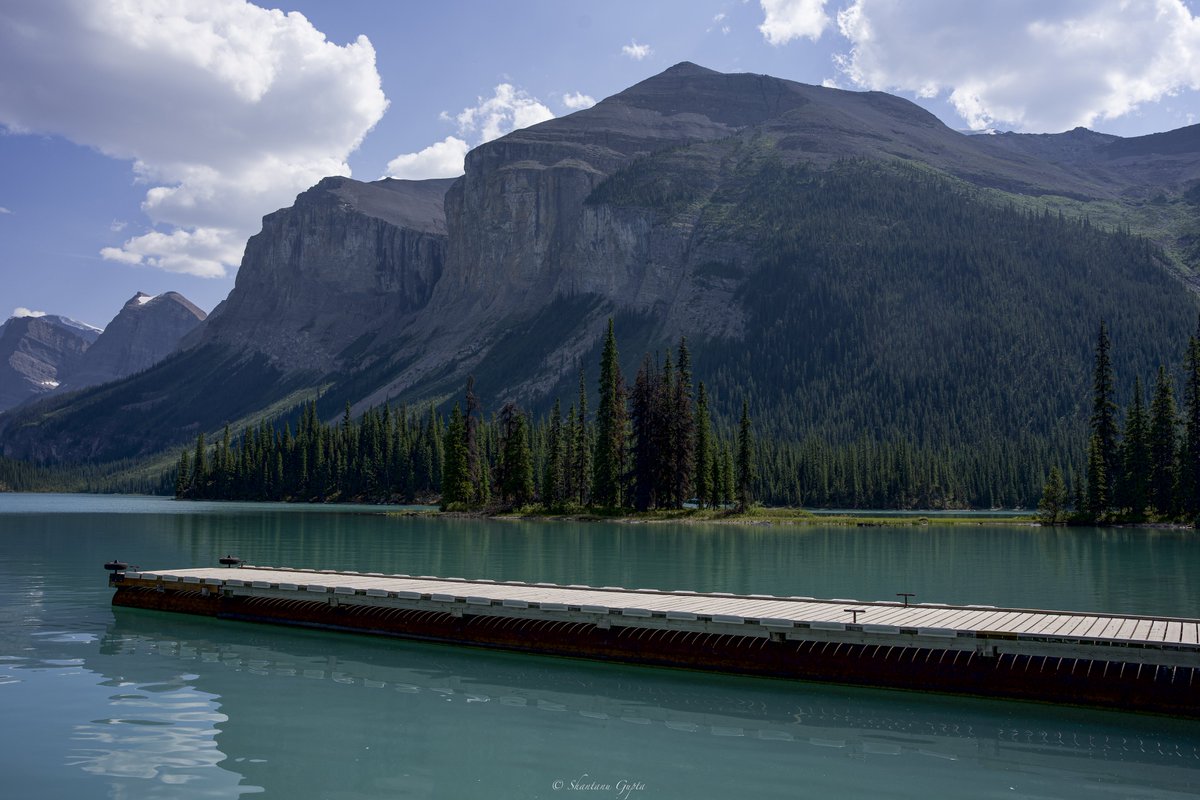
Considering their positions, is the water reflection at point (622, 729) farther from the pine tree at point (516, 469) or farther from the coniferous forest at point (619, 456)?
the pine tree at point (516, 469)

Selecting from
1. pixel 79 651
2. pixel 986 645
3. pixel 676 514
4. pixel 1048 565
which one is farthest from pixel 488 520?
pixel 986 645

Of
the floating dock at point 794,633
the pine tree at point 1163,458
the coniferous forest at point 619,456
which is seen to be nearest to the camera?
the floating dock at point 794,633

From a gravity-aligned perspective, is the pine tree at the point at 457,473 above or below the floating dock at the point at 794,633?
above

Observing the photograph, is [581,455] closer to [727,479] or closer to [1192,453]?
[727,479]

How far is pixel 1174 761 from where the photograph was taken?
1938 centimetres

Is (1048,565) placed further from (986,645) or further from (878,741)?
(878,741)

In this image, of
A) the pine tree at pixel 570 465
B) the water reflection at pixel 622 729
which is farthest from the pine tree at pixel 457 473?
the water reflection at pixel 622 729

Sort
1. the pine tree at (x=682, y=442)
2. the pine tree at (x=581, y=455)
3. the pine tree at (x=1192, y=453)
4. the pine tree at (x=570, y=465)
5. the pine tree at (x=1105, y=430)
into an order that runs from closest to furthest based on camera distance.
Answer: the pine tree at (x=1192, y=453)
the pine tree at (x=1105, y=430)
the pine tree at (x=682, y=442)
the pine tree at (x=581, y=455)
the pine tree at (x=570, y=465)

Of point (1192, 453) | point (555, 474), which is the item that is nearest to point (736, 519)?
point (555, 474)

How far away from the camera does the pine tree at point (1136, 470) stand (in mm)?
111188

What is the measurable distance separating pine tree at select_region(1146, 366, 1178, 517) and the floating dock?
97185 millimetres

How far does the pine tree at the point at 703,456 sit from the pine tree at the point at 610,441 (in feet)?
32.0

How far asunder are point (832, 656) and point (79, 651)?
76.7ft

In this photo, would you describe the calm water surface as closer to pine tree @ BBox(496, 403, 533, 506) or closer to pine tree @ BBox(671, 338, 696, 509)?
pine tree @ BBox(671, 338, 696, 509)
